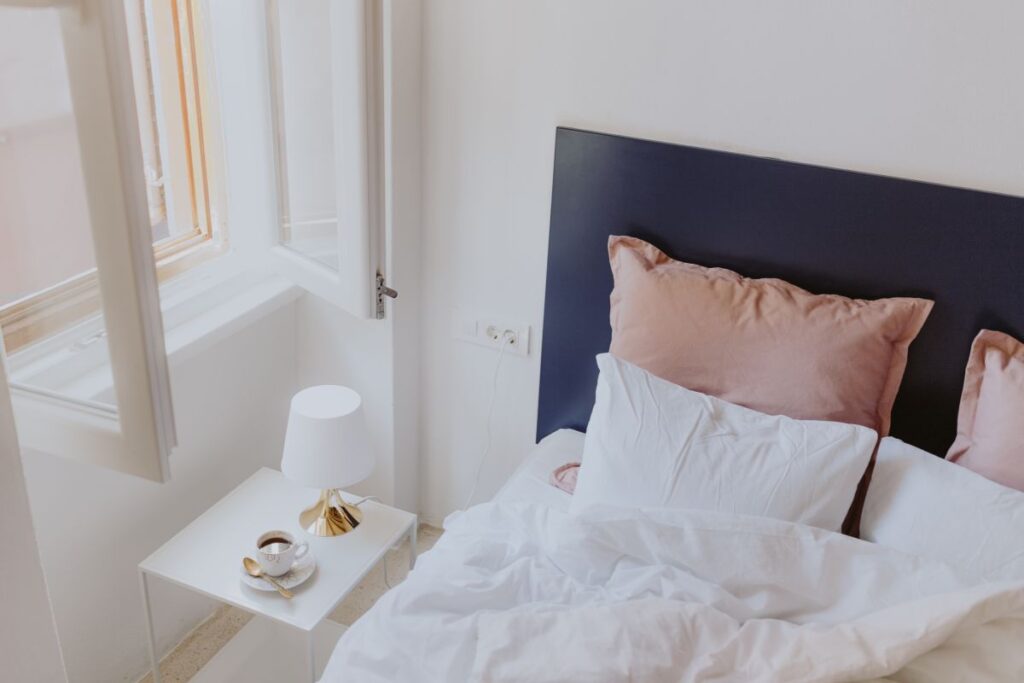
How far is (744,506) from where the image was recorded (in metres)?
1.82

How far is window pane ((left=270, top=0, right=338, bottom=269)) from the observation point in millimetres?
2104

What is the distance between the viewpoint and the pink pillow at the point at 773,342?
194 centimetres

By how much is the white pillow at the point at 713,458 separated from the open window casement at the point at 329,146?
681mm

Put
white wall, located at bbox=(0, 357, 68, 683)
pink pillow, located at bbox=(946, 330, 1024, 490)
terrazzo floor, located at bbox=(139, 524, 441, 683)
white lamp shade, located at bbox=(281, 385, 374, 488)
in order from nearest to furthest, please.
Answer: white wall, located at bbox=(0, 357, 68, 683), pink pillow, located at bbox=(946, 330, 1024, 490), white lamp shade, located at bbox=(281, 385, 374, 488), terrazzo floor, located at bbox=(139, 524, 441, 683)

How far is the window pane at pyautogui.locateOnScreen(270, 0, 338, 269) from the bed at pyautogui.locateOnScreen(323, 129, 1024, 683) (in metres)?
0.52

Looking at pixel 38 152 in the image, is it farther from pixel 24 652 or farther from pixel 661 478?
pixel 661 478

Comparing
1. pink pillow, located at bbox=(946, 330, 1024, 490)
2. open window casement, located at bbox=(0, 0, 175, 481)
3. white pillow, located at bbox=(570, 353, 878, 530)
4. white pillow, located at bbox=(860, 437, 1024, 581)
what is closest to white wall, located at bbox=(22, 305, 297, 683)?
open window casement, located at bbox=(0, 0, 175, 481)

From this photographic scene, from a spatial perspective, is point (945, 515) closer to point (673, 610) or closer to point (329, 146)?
point (673, 610)

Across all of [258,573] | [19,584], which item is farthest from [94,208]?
[258,573]

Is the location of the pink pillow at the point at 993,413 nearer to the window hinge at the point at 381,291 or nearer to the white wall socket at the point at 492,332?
the white wall socket at the point at 492,332

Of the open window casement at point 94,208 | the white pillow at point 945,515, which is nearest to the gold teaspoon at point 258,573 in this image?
the open window casement at point 94,208

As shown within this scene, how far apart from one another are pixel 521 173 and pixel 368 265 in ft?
1.37

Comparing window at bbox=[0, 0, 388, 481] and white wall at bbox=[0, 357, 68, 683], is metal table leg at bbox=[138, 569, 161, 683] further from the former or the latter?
white wall at bbox=[0, 357, 68, 683]

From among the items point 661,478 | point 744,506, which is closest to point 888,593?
point 744,506
